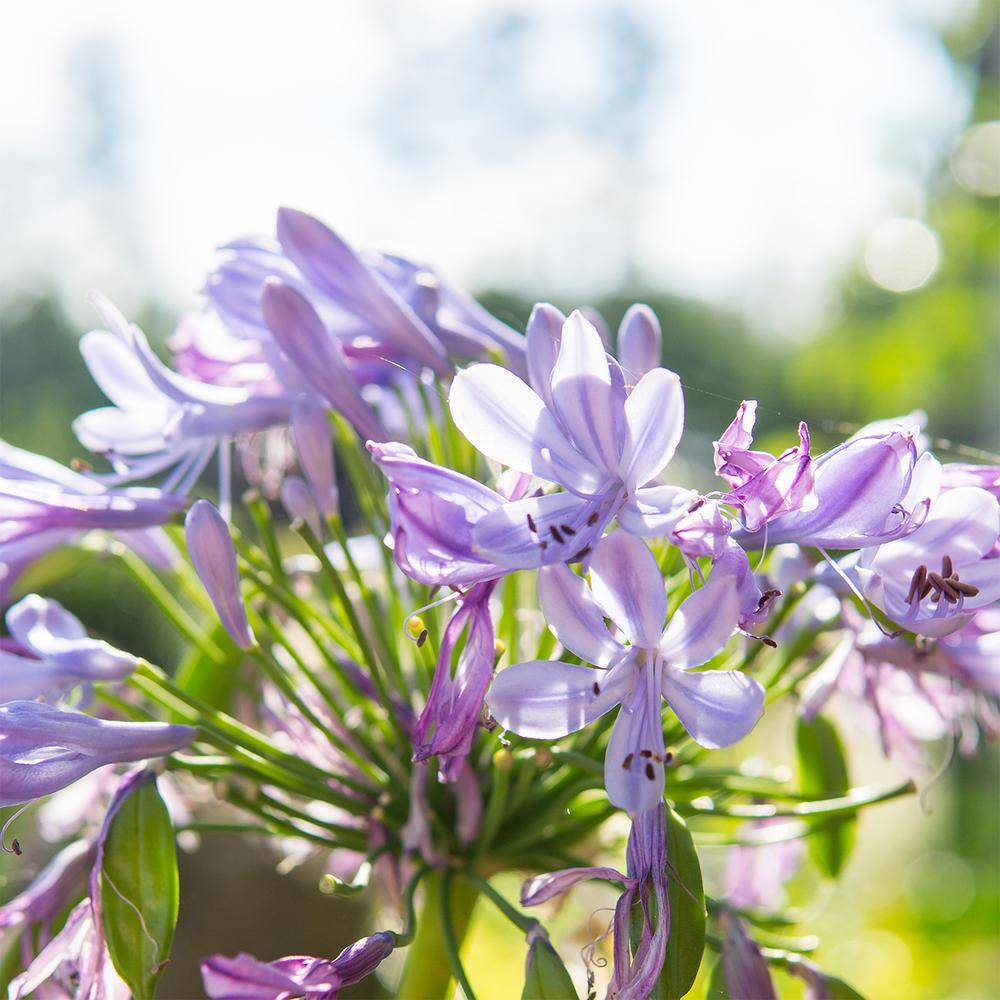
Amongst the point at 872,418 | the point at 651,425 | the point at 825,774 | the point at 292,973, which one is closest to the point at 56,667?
the point at 292,973

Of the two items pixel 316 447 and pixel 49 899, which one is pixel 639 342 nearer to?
pixel 316 447

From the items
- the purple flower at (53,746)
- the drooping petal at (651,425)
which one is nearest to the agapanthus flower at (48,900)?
the purple flower at (53,746)

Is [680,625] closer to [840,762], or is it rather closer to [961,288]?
[840,762]

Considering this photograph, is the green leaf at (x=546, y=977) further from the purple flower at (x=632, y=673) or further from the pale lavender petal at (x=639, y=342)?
the pale lavender petal at (x=639, y=342)

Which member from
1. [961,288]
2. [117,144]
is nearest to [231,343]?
[961,288]

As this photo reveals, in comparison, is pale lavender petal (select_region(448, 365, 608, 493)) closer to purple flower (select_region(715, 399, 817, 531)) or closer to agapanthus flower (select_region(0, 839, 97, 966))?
purple flower (select_region(715, 399, 817, 531))

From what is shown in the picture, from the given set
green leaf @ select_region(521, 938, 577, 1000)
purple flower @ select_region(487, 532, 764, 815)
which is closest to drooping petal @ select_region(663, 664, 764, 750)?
purple flower @ select_region(487, 532, 764, 815)
